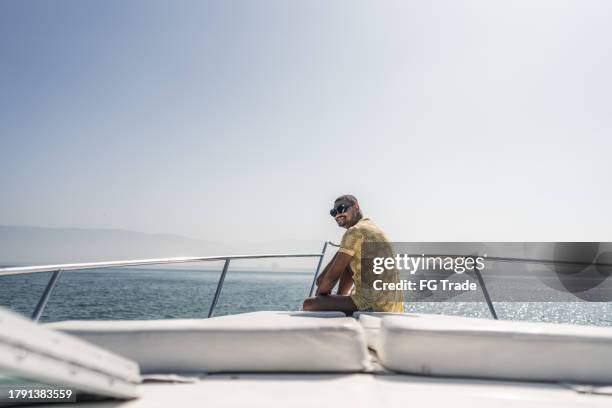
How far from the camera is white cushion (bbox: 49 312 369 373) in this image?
3.89 ft

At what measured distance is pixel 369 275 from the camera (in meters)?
2.47

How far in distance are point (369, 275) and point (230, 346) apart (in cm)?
141

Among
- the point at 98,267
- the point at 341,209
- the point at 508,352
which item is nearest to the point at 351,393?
the point at 508,352

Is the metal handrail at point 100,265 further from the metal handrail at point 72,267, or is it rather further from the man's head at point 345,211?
the man's head at point 345,211

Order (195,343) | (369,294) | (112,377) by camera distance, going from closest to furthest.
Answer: (112,377), (195,343), (369,294)

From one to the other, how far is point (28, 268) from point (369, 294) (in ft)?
5.82

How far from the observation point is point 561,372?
3.78ft

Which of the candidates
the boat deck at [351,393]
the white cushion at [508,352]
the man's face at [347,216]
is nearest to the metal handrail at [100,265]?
the boat deck at [351,393]

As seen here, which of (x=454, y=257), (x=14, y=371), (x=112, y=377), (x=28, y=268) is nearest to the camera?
(x=14, y=371)

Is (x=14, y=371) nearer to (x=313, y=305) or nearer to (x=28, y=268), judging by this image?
(x=28, y=268)

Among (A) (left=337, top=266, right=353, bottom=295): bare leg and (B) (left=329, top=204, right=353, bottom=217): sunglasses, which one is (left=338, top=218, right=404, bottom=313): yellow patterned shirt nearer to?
(A) (left=337, top=266, right=353, bottom=295): bare leg

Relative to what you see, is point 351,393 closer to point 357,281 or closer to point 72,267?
point 357,281

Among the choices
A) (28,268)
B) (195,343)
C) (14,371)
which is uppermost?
(28,268)

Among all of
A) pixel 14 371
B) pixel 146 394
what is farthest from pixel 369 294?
pixel 14 371
